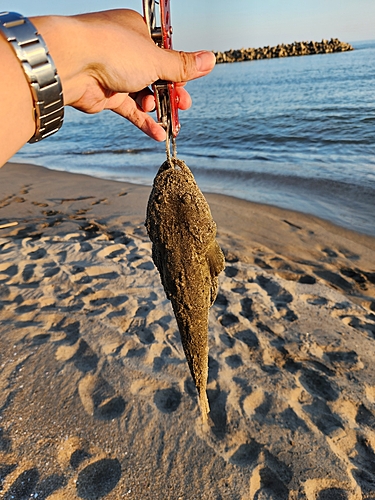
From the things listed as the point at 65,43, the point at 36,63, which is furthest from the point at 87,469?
the point at 65,43

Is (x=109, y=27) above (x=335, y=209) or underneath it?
above

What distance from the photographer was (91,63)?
7.14 ft

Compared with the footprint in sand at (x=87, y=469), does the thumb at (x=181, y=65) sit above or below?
above

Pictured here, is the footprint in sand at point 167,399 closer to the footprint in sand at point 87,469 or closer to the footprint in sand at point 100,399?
the footprint in sand at point 100,399

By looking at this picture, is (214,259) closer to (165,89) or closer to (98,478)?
(165,89)

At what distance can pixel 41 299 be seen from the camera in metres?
4.68

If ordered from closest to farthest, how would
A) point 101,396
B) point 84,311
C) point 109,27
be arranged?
point 109,27 < point 101,396 < point 84,311

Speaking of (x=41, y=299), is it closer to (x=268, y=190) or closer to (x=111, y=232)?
(x=111, y=232)

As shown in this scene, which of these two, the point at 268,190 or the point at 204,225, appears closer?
the point at 204,225

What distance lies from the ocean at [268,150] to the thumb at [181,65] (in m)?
5.26

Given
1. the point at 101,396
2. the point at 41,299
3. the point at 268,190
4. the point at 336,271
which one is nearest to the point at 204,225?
the point at 101,396

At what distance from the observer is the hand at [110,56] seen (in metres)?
1.95

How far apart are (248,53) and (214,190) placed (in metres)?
71.2

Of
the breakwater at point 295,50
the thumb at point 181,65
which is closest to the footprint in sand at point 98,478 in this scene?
the thumb at point 181,65
